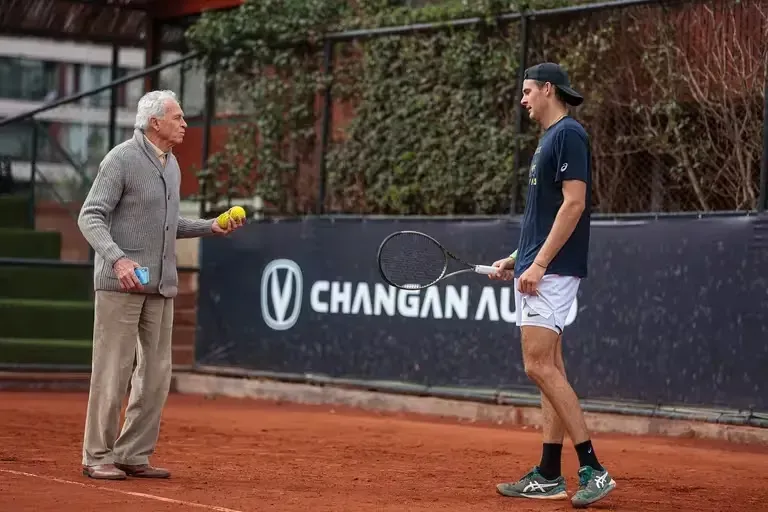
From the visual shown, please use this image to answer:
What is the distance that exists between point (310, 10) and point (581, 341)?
5287 mm

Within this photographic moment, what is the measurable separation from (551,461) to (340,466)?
1803mm

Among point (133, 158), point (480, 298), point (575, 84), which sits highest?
point (575, 84)

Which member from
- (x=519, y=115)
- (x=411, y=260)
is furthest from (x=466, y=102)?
(x=411, y=260)

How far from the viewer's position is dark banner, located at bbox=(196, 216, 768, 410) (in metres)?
10.5

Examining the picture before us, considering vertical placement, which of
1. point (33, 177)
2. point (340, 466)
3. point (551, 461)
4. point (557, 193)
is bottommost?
point (340, 466)

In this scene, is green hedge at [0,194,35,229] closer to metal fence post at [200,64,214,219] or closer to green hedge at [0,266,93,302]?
green hedge at [0,266,93,302]

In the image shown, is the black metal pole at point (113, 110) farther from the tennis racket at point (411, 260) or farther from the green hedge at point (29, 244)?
the tennis racket at point (411, 260)

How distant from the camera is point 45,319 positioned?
15.3 meters

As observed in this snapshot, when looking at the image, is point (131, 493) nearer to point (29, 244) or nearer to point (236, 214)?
point (236, 214)

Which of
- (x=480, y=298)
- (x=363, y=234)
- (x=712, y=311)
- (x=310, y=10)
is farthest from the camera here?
(x=310, y=10)

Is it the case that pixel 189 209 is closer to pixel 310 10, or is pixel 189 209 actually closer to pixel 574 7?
pixel 310 10

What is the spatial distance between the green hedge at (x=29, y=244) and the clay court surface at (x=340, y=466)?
3.51m

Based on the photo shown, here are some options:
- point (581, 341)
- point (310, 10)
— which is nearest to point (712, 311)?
point (581, 341)

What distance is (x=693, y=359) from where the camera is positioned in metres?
10.7
